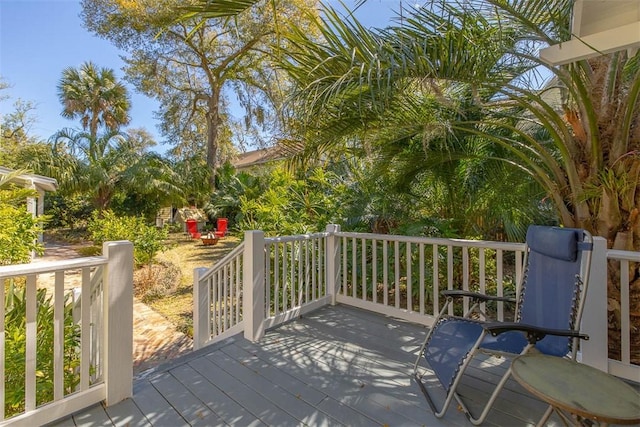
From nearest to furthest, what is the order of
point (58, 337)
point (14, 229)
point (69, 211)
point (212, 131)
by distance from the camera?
point (58, 337)
point (14, 229)
point (212, 131)
point (69, 211)

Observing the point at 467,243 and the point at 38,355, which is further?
the point at 467,243

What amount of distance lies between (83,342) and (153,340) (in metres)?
3.69

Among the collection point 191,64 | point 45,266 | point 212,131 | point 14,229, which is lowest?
point 45,266

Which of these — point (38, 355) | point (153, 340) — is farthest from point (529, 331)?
point (153, 340)

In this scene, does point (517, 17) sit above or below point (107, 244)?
above

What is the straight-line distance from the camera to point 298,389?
2322 millimetres

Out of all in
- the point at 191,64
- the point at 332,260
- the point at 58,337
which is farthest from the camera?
the point at 191,64

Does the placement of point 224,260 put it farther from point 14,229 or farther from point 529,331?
point 14,229

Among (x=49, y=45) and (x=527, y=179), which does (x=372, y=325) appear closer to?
(x=527, y=179)

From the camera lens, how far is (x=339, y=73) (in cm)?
260

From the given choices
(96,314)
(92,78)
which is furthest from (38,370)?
(92,78)

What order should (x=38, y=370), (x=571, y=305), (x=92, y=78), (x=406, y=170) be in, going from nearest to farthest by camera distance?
(x=571, y=305)
(x=38, y=370)
(x=406, y=170)
(x=92, y=78)

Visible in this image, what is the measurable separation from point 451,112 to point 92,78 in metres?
22.3

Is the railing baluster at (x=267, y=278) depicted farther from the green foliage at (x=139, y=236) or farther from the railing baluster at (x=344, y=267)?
the green foliage at (x=139, y=236)
